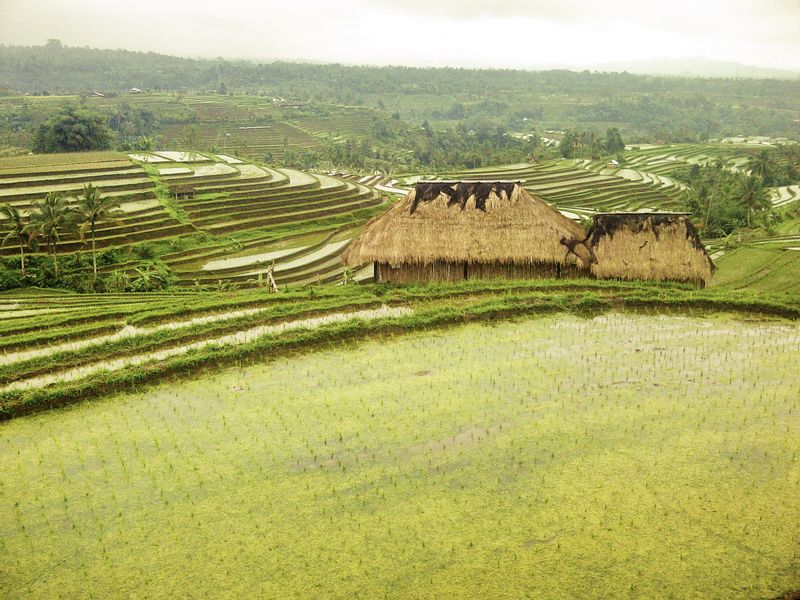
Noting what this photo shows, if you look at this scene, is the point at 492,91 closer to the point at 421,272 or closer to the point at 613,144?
the point at 613,144

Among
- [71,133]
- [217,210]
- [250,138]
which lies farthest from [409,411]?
[250,138]

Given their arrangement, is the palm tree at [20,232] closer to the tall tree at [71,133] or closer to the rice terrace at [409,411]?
the rice terrace at [409,411]

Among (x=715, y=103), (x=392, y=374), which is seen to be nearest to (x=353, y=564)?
(x=392, y=374)

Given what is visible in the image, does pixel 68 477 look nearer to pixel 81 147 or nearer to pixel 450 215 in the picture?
pixel 450 215

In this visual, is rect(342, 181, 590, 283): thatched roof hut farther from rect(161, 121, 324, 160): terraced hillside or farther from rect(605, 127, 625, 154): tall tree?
rect(605, 127, 625, 154): tall tree

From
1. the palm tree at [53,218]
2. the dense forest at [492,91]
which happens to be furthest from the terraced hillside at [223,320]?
the dense forest at [492,91]

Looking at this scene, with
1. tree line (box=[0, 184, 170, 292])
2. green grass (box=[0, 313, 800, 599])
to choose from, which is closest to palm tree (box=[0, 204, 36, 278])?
tree line (box=[0, 184, 170, 292])
